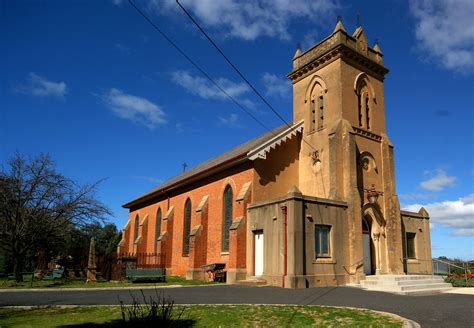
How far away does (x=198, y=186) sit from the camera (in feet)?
95.8

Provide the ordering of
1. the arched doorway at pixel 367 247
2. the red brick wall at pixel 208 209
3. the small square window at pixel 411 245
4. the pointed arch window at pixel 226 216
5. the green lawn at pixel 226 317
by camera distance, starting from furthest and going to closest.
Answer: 1. the small square window at pixel 411 245
2. the pointed arch window at pixel 226 216
3. the red brick wall at pixel 208 209
4. the arched doorway at pixel 367 247
5. the green lawn at pixel 226 317

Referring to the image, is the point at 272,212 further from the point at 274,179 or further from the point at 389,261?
the point at 389,261

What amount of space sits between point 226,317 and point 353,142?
15590mm

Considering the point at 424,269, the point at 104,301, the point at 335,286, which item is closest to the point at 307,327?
the point at 104,301

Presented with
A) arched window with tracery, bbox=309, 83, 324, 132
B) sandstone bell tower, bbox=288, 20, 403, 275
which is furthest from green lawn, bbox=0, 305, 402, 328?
arched window with tracery, bbox=309, 83, 324, 132

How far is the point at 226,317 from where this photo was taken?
31.8ft

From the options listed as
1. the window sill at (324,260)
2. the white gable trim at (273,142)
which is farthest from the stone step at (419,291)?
the white gable trim at (273,142)

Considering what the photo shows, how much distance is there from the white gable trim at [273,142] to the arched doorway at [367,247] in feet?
22.4

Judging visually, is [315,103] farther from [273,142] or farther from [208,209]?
[208,209]

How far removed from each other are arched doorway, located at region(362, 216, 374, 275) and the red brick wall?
728cm

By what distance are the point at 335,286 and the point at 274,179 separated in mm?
7296

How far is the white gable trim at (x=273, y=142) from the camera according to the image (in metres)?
22.5

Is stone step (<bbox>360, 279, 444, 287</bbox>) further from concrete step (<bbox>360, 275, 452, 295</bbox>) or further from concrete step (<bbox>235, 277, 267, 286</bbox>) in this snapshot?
concrete step (<bbox>235, 277, 267, 286</bbox>)

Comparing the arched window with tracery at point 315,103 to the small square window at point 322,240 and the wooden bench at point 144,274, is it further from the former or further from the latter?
the wooden bench at point 144,274
